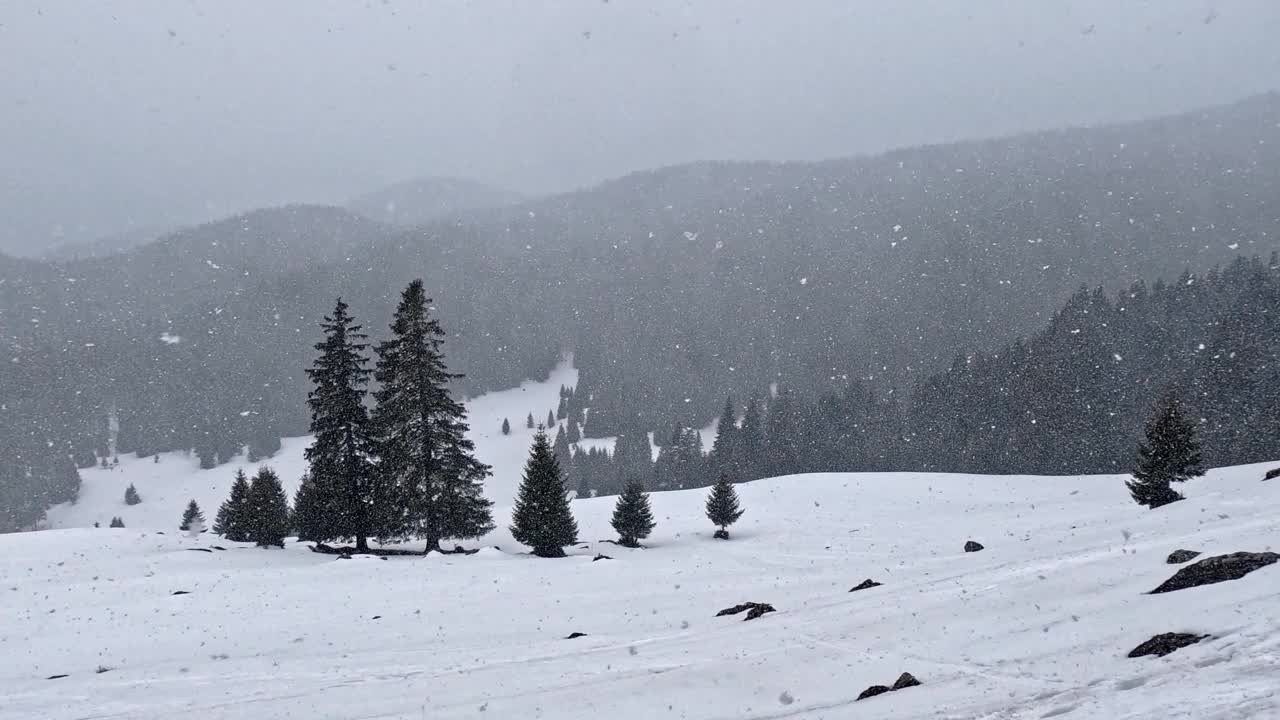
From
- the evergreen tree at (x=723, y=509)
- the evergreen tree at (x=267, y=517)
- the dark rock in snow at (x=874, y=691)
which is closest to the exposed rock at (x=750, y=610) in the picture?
the dark rock in snow at (x=874, y=691)

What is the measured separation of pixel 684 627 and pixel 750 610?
1.70 meters

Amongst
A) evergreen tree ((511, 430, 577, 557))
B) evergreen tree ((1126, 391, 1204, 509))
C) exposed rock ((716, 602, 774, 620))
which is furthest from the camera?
evergreen tree ((511, 430, 577, 557))

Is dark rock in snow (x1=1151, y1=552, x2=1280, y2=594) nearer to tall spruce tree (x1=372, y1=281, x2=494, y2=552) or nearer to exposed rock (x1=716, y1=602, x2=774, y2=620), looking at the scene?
exposed rock (x1=716, y1=602, x2=774, y2=620)

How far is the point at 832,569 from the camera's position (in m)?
22.6

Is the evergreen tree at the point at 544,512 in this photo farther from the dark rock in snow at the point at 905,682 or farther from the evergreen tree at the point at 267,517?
the dark rock in snow at the point at 905,682

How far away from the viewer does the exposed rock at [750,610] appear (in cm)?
1591

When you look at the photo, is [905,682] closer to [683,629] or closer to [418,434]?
[683,629]

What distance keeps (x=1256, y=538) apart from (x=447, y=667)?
16.8m

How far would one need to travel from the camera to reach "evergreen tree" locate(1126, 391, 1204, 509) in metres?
24.6

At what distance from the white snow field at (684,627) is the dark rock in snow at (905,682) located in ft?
0.81

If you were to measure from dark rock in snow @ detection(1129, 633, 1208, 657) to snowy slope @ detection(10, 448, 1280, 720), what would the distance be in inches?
9.7

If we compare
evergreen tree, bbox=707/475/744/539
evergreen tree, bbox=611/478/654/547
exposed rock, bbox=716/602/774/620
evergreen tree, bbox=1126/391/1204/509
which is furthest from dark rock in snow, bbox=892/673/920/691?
evergreen tree, bbox=611/478/654/547

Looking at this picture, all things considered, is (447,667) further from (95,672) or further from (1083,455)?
(1083,455)

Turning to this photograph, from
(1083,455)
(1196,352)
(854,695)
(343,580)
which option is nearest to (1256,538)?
(854,695)
